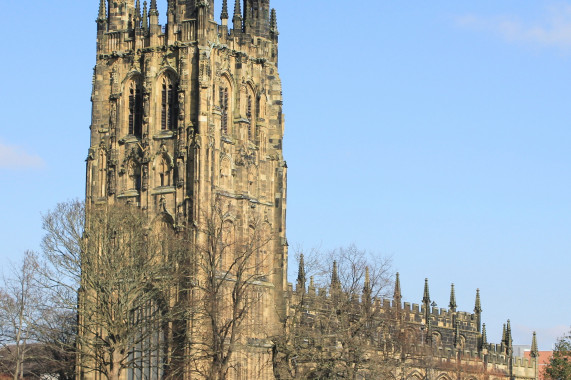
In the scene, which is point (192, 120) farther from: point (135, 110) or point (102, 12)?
point (102, 12)

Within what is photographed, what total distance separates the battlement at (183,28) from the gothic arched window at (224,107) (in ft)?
9.05

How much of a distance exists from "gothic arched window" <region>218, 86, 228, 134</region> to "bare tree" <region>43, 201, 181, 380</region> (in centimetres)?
720

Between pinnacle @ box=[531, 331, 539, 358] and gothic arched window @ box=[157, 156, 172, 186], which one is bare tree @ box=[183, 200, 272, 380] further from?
pinnacle @ box=[531, 331, 539, 358]

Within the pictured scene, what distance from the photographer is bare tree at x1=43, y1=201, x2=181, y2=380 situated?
6047cm

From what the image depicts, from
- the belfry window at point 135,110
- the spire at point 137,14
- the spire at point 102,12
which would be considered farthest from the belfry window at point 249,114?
the spire at point 102,12

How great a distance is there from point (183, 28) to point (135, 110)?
5.55 meters

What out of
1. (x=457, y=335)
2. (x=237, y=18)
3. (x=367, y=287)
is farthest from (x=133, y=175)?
(x=457, y=335)

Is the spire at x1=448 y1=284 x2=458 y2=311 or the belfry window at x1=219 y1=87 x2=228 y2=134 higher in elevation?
the belfry window at x1=219 y1=87 x2=228 y2=134

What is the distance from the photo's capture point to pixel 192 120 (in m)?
67.2

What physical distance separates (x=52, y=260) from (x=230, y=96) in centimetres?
1465

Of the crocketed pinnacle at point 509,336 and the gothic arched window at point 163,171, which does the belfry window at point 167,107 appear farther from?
the crocketed pinnacle at point 509,336

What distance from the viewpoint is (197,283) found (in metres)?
63.5

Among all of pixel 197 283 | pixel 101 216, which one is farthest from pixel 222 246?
pixel 101 216

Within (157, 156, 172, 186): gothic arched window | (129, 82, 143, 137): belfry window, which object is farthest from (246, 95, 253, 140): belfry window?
(129, 82, 143, 137): belfry window
